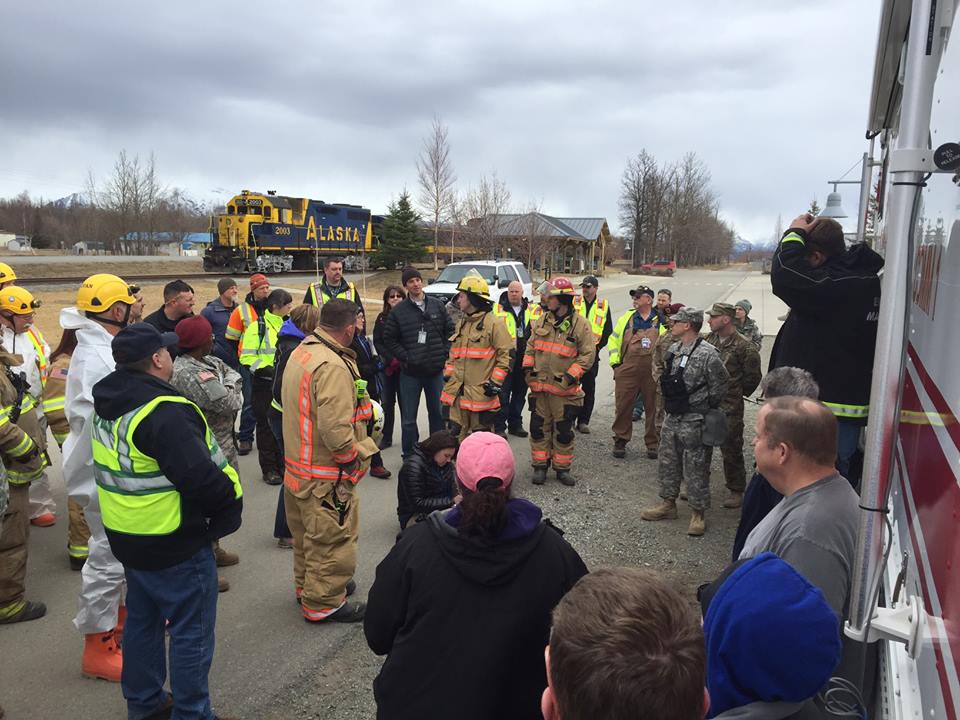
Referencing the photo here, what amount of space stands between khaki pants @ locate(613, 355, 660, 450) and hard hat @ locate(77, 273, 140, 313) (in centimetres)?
552

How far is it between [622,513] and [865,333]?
9.83 feet

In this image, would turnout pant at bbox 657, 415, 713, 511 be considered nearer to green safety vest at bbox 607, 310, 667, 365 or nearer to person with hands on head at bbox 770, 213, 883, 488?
person with hands on head at bbox 770, 213, 883, 488

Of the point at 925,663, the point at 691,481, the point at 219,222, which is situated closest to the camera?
Answer: the point at 925,663

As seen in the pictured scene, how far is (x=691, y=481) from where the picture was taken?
559 centimetres

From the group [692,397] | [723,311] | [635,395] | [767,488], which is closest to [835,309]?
[767,488]

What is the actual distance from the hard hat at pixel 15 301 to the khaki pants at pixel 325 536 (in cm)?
237

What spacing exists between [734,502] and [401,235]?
3255 cm

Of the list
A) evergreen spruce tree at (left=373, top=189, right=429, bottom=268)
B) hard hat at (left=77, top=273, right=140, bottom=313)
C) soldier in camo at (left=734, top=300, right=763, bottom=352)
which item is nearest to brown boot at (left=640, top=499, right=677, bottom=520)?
soldier in camo at (left=734, top=300, right=763, bottom=352)

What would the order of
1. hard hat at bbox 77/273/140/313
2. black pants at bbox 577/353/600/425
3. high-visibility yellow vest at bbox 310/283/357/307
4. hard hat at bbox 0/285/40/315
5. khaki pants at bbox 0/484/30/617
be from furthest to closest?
black pants at bbox 577/353/600/425 < high-visibility yellow vest at bbox 310/283/357/307 < hard hat at bbox 0/285/40/315 < khaki pants at bbox 0/484/30/617 < hard hat at bbox 77/273/140/313

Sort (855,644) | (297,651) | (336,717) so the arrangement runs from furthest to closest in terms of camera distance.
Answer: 1. (297,651)
2. (336,717)
3. (855,644)

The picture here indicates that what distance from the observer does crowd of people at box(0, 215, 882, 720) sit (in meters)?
1.46

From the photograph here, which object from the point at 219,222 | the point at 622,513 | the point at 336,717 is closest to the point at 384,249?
the point at 219,222

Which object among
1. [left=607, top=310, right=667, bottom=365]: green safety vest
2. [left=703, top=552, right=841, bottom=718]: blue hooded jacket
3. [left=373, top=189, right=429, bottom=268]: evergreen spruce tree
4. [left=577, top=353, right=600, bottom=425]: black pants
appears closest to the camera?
[left=703, top=552, right=841, bottom=718]: blue hooded jacket

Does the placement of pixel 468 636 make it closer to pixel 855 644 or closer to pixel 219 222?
pixel 855 644
